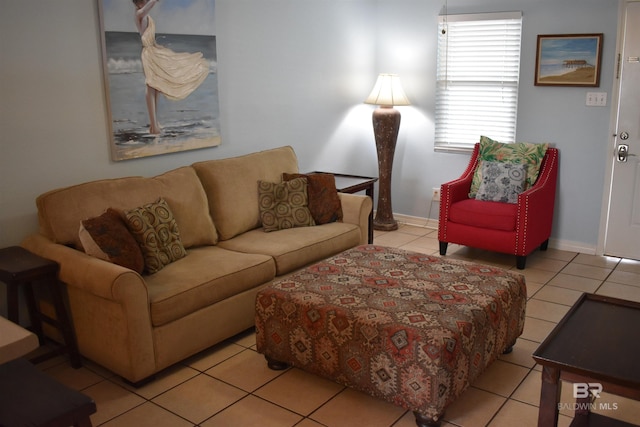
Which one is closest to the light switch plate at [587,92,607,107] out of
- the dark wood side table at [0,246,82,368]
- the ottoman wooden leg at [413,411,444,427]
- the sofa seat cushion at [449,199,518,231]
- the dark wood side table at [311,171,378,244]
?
the sofa seat cushion at [449,199,518,231]

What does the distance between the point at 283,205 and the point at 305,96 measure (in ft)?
4.56

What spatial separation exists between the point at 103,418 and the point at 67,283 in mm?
712

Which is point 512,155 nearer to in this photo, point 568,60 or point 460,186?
point 460,186

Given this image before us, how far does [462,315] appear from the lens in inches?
101

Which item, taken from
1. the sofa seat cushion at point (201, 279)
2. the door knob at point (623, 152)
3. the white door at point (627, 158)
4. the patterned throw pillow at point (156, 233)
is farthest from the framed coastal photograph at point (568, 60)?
the patterned throw pillow at point (156, 233)

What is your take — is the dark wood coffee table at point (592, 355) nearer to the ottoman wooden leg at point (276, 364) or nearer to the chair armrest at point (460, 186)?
the ottoman wooden leg at point (276, 364)

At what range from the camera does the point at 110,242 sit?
116 inches

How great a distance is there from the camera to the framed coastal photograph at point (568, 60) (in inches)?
179

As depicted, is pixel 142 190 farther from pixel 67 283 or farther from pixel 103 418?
pixel 103 418

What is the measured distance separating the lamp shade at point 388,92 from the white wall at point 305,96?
31 centimetres

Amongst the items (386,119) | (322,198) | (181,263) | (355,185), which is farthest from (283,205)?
(386,119)

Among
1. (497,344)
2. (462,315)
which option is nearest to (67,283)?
(462,315)

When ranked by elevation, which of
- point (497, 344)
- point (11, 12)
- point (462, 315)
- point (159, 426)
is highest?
point (11, 12)

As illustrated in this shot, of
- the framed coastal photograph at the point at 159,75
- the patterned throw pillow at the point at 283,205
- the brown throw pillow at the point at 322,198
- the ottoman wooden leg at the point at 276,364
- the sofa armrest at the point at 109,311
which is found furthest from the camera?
the brown throw pillow at the point at 322,198
